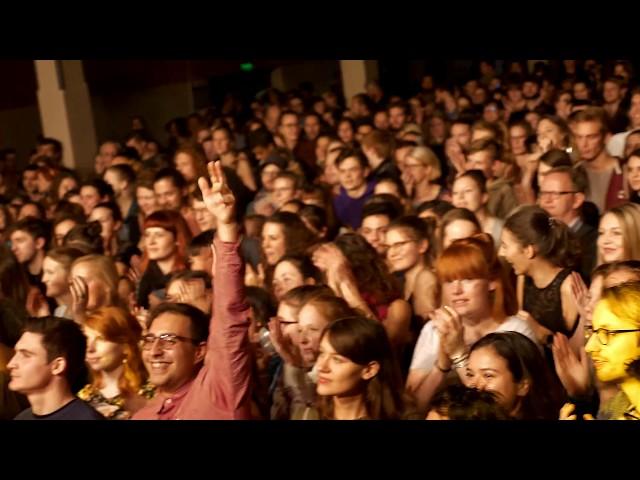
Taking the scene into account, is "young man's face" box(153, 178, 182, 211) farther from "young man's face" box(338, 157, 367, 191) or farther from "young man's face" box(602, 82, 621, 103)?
"young man's face" box(602, 82, 621, 103)

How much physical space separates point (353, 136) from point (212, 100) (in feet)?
29.9

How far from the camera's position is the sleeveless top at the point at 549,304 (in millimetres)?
4953

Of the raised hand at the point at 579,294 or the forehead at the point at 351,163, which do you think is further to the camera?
the forehead at the point at 351,163

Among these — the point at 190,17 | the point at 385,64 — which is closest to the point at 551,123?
the point at 190,17

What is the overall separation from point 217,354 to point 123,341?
108cm

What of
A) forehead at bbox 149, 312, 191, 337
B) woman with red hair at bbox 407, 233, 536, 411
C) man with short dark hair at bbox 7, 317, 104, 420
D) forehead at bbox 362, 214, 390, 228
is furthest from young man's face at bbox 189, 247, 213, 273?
man with short dark hair at bbox 7, 317, 104, 420

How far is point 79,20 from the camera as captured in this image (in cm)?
427

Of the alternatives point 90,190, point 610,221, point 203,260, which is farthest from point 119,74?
point 610,221

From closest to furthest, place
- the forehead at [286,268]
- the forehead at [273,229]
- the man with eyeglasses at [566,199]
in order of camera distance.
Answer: the forehead at [286,268] → the man with eyeglasses at [566,199] → the forehead at [273,229]

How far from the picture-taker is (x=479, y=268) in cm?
481

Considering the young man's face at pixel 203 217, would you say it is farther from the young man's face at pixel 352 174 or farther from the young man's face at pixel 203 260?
the young man's face at pixel 352 174

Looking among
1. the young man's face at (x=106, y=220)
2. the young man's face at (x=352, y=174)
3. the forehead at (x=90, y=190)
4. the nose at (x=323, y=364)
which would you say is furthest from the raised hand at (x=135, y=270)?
the nose at (x=323, y=364)

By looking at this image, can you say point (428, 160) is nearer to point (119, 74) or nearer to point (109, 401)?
point (109, 401)

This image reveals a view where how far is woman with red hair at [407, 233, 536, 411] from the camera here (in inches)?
176
